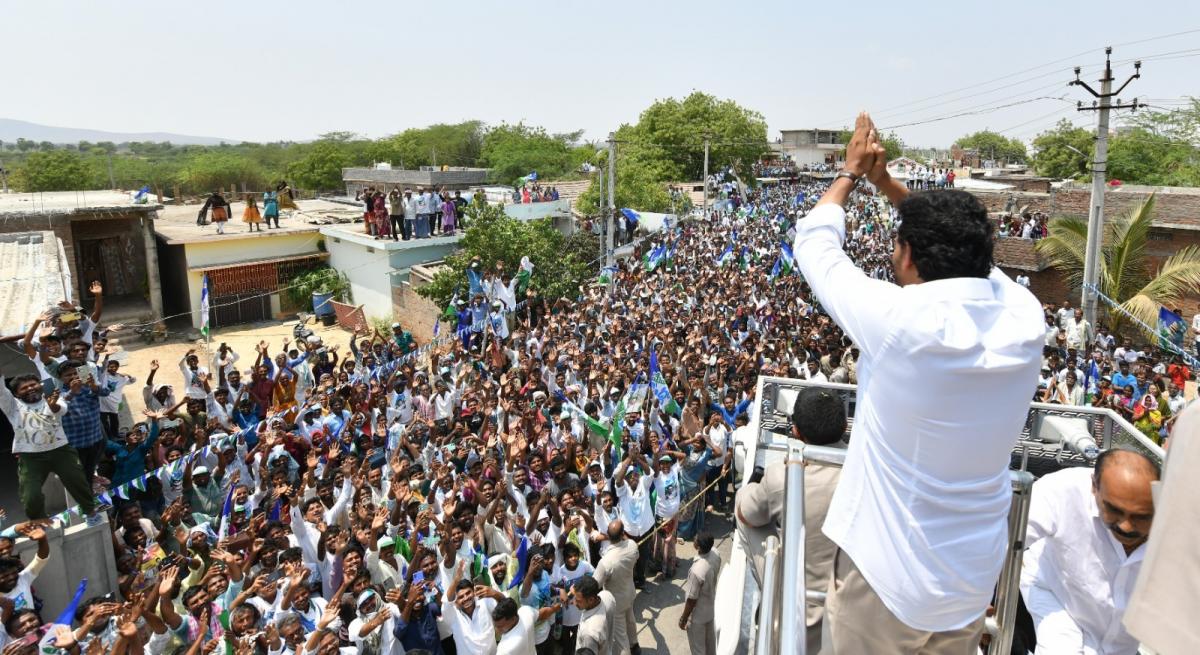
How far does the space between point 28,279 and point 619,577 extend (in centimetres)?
853

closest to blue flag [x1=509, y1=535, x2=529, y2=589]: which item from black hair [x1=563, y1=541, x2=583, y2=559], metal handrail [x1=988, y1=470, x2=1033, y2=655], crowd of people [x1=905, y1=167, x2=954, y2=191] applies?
black hair [x1=563, y1=541, x2=583, y2=559]

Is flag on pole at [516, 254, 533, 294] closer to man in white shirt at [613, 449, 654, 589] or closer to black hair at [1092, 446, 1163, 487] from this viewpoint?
man in white shirt at [613, 449, 654, 589]

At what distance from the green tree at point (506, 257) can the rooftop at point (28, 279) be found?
23.9ft

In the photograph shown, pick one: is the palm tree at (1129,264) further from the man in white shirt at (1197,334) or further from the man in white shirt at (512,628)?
the man in white shirt at (512,628)

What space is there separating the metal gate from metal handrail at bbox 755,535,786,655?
68.8ft

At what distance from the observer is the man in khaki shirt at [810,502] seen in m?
2.31

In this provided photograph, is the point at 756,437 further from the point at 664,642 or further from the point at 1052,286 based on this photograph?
the point at 1052,286

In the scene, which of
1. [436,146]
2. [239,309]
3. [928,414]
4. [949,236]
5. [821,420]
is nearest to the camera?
[928,414]

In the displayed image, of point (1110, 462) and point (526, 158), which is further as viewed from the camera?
point (526, 158)

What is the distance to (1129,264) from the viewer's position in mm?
14695

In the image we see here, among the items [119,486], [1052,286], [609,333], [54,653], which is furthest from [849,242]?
[54,653]

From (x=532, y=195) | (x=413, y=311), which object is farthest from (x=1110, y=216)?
(x=532, y=195)

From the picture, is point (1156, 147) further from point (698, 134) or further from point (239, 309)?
point (239, 309)

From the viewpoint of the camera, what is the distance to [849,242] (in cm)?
2103
